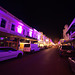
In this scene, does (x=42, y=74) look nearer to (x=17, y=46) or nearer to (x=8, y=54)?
(x=8, y=54)

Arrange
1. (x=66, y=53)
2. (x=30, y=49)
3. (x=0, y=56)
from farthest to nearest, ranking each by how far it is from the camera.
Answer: (x=30, y=49) < (x=66, y=53) < (x=0, y=56)

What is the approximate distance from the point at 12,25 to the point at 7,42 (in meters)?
4.80

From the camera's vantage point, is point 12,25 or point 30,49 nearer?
point 30,49

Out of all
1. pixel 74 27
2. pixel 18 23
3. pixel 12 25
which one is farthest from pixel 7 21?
pixel 74 27

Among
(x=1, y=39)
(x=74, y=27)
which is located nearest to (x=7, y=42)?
(x=1, y=39)

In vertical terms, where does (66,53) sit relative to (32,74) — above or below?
above

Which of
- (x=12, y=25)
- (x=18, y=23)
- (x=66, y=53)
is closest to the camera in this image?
(x=66, y=53)

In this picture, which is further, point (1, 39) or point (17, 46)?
point (17, 46)

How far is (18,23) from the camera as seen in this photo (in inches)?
660

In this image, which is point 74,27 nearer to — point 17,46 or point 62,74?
point 62,74

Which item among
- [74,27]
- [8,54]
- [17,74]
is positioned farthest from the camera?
[74,27]

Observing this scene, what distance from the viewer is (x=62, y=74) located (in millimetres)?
3836

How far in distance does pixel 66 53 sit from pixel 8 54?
731 cm

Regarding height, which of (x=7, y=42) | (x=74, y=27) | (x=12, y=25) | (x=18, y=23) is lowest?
(x=7, y=42)
